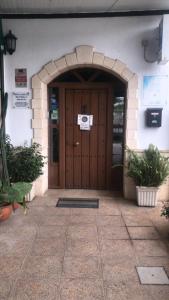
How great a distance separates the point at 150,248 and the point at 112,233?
510 millimetres

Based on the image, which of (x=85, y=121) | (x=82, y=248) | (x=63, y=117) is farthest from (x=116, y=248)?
(x=63, y=117)

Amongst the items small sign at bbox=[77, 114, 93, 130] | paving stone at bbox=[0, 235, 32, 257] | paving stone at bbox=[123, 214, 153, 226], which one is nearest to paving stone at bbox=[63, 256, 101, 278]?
paving stone at bbox=[0, 235, 32, 257]

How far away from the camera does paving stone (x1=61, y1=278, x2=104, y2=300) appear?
85.1 inches

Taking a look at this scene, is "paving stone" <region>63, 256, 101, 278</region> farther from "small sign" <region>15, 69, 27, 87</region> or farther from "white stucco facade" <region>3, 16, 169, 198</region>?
"small sign" <region>15, 69, 27, 87</region>

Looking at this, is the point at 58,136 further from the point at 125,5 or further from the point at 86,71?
the point at 125,5

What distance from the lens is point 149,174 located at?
416cm

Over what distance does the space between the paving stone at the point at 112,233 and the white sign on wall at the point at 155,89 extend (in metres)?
2.08

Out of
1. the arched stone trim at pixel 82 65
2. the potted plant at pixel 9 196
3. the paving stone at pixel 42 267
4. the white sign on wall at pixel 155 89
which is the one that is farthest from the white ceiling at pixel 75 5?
the paving stone at pixel 42 267

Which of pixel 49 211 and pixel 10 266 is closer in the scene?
pixel 10 266

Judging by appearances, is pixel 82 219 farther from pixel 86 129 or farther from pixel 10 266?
pixel 86 129

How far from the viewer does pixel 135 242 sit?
3076 mm

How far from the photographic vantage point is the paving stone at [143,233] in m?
3.20

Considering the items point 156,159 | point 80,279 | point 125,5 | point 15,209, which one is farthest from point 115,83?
point 80,279

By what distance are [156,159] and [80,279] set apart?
2.32 meters
